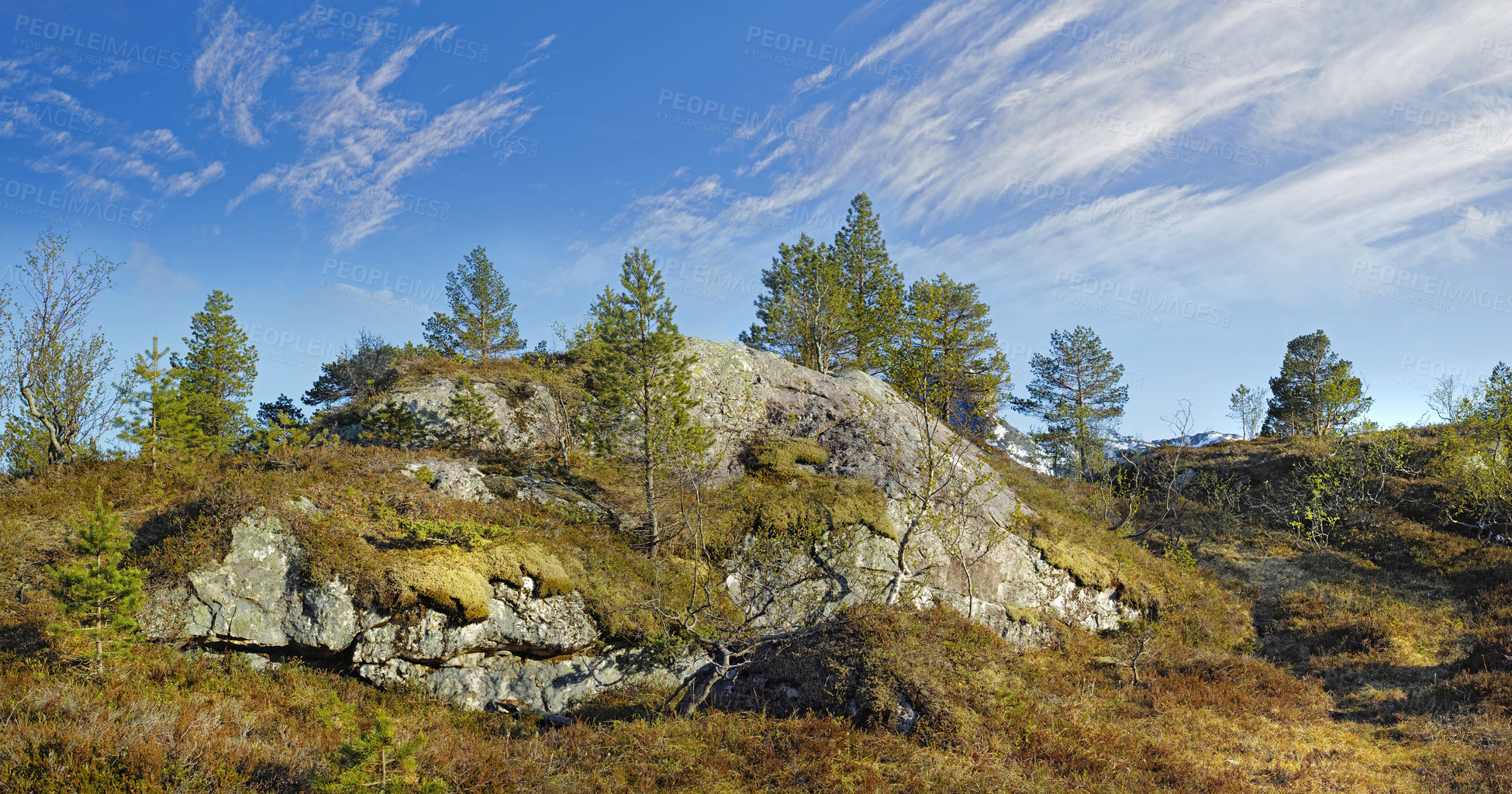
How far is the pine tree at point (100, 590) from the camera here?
10000mm

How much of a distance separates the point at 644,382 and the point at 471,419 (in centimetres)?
848

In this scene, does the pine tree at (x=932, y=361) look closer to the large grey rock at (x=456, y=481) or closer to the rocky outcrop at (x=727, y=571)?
the rocky outcrop at (x=727, y=571)

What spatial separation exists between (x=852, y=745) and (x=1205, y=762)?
7.39 metres

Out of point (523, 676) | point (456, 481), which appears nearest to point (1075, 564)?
point (523, 676)

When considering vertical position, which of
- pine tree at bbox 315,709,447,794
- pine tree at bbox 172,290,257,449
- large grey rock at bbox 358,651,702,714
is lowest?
large grey rock at bbox 358,651,702,714

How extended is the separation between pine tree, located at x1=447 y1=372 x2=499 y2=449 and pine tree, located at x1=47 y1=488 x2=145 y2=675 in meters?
11.9

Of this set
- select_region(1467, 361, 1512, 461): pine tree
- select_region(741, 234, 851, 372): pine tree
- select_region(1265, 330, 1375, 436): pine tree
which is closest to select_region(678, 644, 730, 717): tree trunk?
select_region(741, 234, 851, 372): pine tree

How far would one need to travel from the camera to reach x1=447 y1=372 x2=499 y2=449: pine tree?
73.9ft

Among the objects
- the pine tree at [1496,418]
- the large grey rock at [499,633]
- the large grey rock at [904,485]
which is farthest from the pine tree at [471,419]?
the pine tree at [1496,418]

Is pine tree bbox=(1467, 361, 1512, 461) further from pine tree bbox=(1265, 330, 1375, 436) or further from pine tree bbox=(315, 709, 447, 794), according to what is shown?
pine tree bbox=(315, 709, 447, 794)

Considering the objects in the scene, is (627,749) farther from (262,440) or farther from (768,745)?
(262,440)

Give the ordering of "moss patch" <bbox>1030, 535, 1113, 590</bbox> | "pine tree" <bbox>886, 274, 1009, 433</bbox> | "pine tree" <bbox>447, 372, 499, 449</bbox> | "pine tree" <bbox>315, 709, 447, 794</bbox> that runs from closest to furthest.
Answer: "pine tree" <bbox>315, 709, 447, 794</bbox>, "pine tree" <bbox>886, 274, 1009, 433</bbox>, "moss patch" <bbox>1030, 535, 1113, 590</bbox>, "pine tree" <bbox>447, 372, 499, 449</bbox>

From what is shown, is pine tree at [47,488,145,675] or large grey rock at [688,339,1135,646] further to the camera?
large grey rock at [688,339,1135,646]

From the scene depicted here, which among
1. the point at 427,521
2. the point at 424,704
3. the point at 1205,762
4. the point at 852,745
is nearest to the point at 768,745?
the point at 852,745
